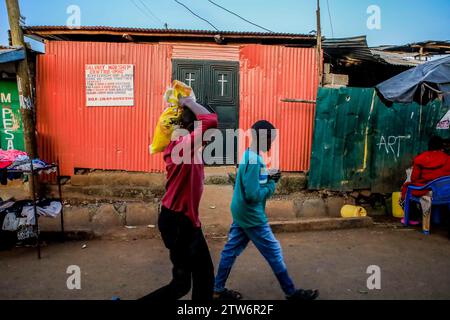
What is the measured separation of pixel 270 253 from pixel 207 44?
5545 millimetres

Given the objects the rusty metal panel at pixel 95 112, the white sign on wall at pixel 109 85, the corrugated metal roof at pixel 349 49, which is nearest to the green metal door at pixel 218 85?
the rusty metal panel at pixel 95 112

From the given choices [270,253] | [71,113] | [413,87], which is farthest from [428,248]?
[71,113]

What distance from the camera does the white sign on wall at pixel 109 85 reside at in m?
7.05

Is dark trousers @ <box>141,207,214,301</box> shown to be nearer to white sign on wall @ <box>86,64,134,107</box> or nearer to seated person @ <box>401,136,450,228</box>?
seated person @ <box>401,136,450,228</box>

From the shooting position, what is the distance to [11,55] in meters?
5.97

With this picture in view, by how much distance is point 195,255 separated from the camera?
2553 mm

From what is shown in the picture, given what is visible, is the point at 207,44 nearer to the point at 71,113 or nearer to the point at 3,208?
the point at 71,113

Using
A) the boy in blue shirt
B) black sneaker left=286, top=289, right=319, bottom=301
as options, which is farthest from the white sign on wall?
black sneaker left=286, top=289, right=319, bottom=301

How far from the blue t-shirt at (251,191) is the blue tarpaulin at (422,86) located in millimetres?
2991

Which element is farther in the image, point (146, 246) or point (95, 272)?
point (146, 246)

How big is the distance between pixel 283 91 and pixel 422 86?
2976mm

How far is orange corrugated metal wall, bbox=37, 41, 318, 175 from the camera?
7043 mm

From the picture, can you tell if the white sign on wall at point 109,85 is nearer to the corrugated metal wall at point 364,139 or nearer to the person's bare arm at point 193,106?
the corrugated metal wall at point 364,139

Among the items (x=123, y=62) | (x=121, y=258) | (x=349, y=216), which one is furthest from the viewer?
(x=123, y=62)
